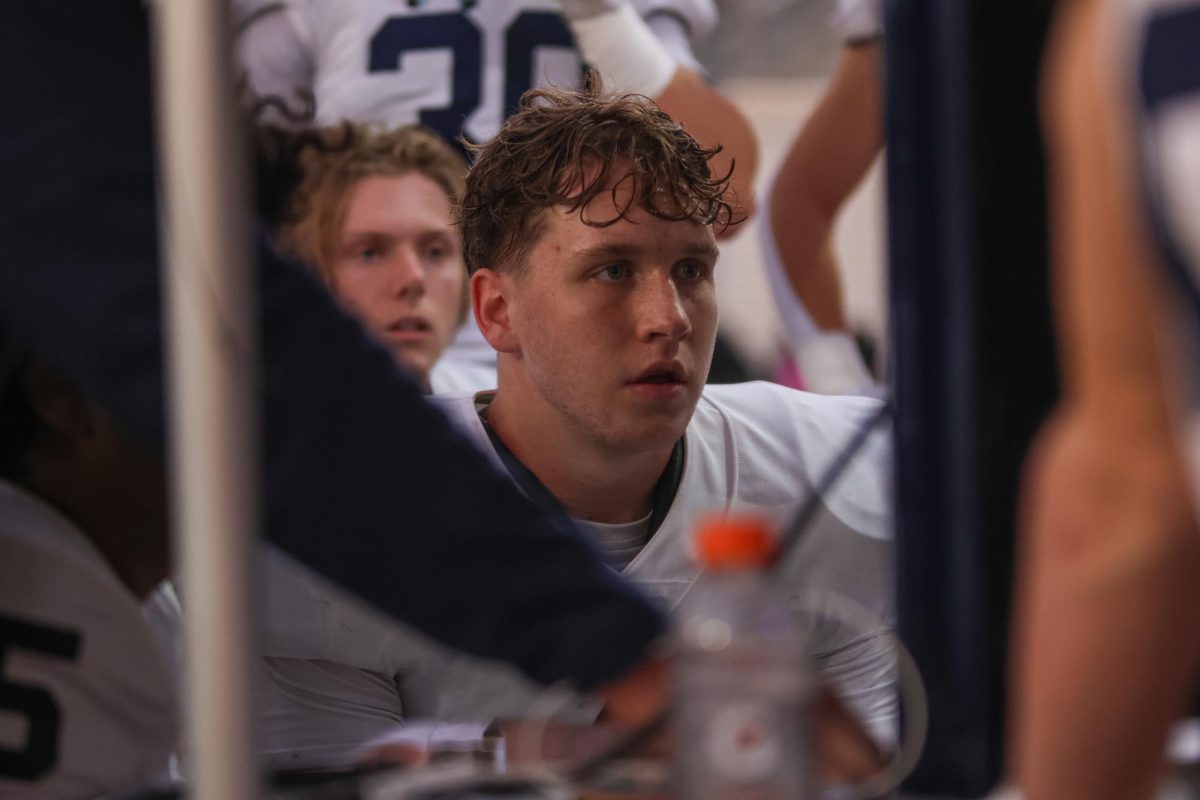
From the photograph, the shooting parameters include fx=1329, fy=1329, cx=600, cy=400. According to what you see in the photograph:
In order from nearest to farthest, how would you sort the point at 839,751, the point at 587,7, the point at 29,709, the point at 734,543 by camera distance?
the point at 734,543
the point at 839,751
the point at 29,709
the point at 587,7

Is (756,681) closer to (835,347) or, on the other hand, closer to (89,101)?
(89,101)

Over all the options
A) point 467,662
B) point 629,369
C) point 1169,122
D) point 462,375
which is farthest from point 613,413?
point 1169,122

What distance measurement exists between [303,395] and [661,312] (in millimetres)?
682

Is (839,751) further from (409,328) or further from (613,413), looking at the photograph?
(409,328)

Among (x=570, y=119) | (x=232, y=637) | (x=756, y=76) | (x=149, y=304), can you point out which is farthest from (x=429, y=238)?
(x=756, y=76)

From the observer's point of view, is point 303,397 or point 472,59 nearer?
point 303,397

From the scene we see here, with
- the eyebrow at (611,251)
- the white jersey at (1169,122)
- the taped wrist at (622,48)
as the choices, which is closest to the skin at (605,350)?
the eyebrow at (611,251)

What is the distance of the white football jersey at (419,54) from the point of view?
1.67m

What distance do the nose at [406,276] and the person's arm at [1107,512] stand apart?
134 centimetres

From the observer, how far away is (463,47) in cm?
171

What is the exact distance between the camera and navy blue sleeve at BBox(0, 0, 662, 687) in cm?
74

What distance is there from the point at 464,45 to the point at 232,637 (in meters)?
1.23

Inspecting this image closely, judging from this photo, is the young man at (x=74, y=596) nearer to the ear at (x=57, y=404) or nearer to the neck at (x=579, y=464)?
the ear at (x=57, y=404)

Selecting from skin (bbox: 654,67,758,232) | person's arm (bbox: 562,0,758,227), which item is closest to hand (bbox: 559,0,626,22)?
person's arm (bbox: 562,0,758,227)
